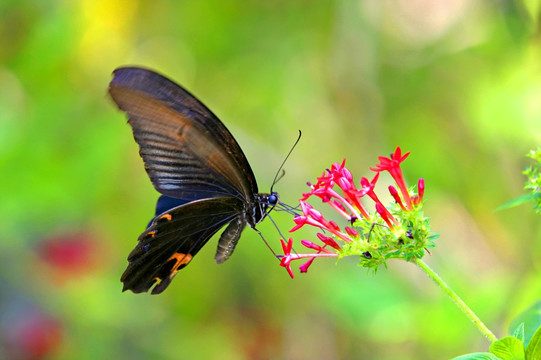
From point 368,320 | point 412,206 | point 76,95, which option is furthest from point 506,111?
point 76,95

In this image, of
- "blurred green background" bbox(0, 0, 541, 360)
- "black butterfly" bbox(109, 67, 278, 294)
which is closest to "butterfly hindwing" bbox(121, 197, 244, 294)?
"black butterfly" bbox(109, 67, 278, 294)

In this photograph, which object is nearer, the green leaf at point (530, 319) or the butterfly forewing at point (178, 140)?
the green leaf at point (530, 319)

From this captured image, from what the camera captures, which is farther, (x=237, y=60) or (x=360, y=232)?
(x=237, y=60)

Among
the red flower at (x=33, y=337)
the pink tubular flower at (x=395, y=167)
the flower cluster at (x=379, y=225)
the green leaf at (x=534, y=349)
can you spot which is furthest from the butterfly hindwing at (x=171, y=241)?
the red flower at (x=33, y=337)

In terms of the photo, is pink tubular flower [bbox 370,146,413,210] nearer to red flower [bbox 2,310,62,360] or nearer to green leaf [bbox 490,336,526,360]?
green leaf [bbox 490,336,526,360]

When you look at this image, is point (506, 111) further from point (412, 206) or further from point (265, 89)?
point (412, 206)

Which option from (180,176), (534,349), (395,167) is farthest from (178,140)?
(534,349)

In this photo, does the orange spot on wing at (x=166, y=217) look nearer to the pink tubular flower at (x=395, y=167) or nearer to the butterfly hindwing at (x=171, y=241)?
the butterfly hindwing at (x=171, y=241)

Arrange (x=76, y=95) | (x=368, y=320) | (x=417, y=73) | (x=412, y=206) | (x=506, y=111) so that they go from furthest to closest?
(x=417, y=73) < (x=76, y=95) < (x=506, y=111) < (x=368, y=320) < (x=412, y=206)
